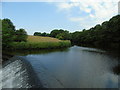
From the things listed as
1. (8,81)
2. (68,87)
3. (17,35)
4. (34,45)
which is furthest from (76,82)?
(17,35)

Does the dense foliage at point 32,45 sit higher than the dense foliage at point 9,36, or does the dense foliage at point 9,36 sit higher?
the dense foliage at point 9,36

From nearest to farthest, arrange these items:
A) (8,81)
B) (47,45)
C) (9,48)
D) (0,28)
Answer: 1. (8,81)
2. (0,28)
3. (9,48)
4. (47,45)

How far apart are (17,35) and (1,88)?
21.0 m

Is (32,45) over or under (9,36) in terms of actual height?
under

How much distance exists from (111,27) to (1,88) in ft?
108

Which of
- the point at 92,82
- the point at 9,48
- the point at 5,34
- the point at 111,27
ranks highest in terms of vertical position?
the point at 111,27

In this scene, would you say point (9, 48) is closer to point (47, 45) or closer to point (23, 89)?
point (47, 45)

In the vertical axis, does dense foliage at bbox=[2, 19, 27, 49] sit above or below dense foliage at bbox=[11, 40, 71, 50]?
above

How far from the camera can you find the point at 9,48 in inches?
904

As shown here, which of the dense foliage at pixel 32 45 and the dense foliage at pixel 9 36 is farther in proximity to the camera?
the dense foliage at pixel 32 45

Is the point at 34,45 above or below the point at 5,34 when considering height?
below

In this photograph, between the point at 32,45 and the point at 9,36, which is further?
the point at 32,45

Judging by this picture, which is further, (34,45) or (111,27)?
(111,27)

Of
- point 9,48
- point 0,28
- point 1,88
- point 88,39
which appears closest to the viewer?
point 1,88
